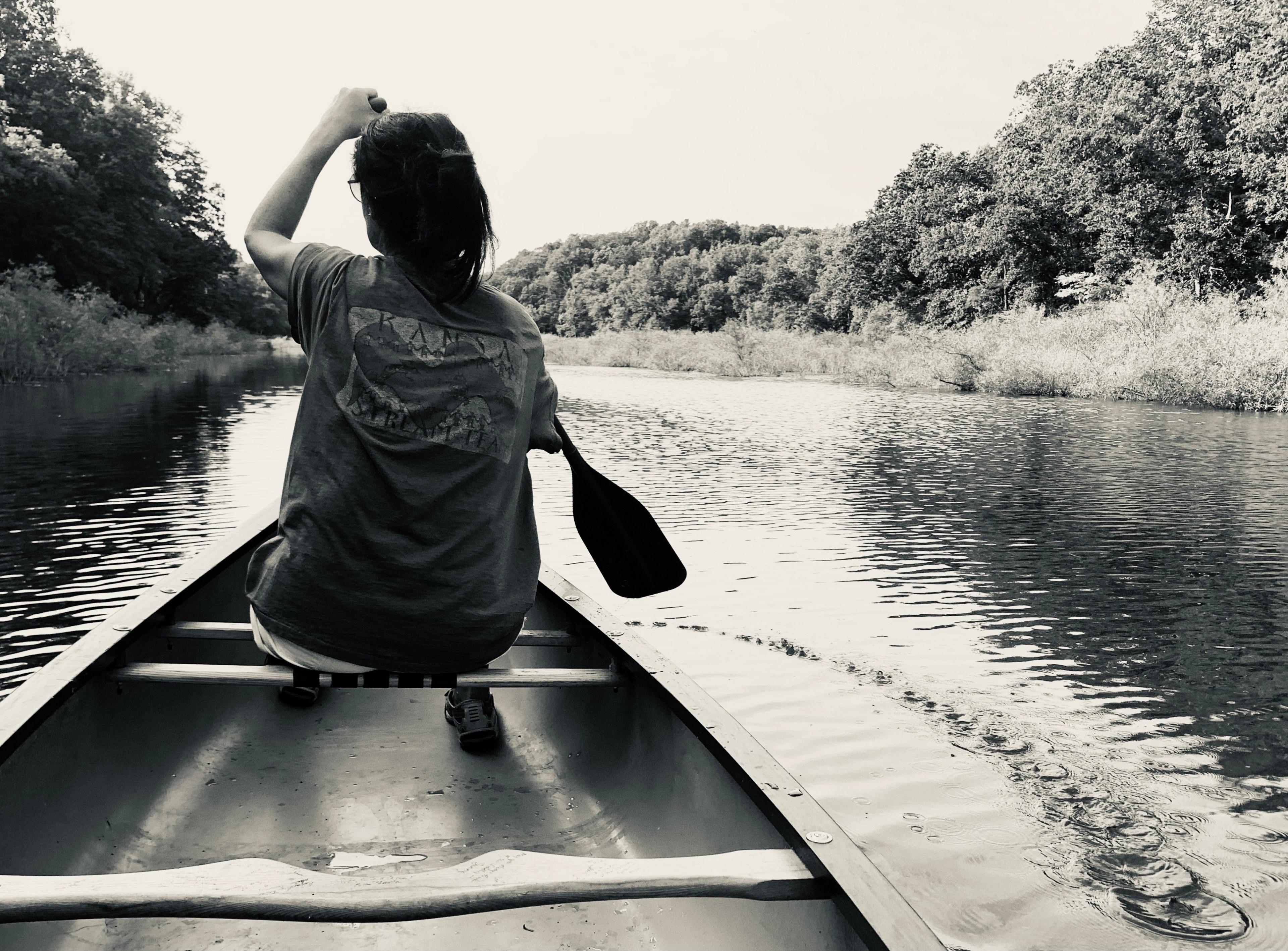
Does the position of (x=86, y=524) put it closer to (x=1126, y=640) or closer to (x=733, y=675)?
(x=733, y=675)

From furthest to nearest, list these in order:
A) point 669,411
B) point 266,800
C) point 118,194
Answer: point 118,194 < point 669,411 < point 266,800

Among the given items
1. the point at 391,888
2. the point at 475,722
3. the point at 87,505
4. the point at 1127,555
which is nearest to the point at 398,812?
the point at 475,722

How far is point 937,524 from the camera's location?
8688mm

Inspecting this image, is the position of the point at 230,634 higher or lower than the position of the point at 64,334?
lower

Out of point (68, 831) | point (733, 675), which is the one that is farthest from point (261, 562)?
point (733, 675)

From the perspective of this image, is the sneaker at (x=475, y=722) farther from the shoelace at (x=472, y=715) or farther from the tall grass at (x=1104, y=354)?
the tall grass at (x=1104, y=354)

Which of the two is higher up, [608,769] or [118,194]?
[118,194]

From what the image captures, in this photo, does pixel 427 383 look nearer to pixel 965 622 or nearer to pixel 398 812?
pixel 398 812

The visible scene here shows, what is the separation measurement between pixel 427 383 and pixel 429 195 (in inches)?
13.3

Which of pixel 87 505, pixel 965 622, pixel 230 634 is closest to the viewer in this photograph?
pixel 230 634

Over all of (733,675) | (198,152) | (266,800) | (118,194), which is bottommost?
(733,675)

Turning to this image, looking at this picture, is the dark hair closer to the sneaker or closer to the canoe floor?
the canoe floor

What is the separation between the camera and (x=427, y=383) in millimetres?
1946

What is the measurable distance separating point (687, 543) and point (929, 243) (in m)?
37.1
